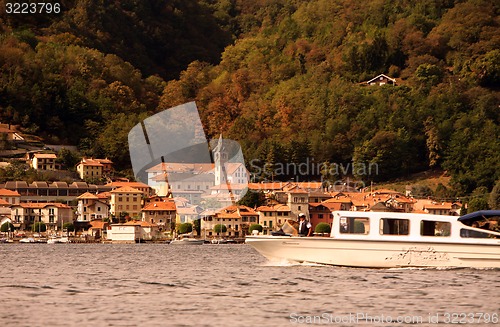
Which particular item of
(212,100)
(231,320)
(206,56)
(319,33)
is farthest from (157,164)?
(231,320)

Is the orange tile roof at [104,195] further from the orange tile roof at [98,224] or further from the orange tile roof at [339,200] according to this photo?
the orange tile roof at [339,200]

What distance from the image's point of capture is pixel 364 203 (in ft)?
344

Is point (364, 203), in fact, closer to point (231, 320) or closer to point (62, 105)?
point (62, 105)

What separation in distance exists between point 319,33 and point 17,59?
39770mm

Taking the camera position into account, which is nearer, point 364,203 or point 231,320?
point 231,320

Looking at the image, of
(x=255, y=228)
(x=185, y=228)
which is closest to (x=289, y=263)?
(x=255, y=228)

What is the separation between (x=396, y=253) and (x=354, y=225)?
1.58 metres

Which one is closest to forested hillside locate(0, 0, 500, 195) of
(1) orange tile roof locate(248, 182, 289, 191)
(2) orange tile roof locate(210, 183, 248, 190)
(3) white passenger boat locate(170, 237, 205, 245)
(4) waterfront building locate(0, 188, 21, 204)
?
(1) orange tile roof locate(248, 182, 289, 191)

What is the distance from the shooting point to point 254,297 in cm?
3369

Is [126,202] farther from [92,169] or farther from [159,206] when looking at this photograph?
[92,169]

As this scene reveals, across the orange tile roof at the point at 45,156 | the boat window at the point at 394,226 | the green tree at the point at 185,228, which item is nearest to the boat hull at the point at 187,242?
the green tree at the point at 185,228

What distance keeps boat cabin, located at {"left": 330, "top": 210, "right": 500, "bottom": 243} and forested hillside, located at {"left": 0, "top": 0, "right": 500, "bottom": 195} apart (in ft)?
244

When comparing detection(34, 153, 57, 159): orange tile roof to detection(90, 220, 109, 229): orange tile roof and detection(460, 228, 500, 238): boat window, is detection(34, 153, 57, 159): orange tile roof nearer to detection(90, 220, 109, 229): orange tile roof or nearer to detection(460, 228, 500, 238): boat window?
detection(90, 220, 109, 229): orange tile roof

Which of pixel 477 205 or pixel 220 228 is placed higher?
pixel 477 205
